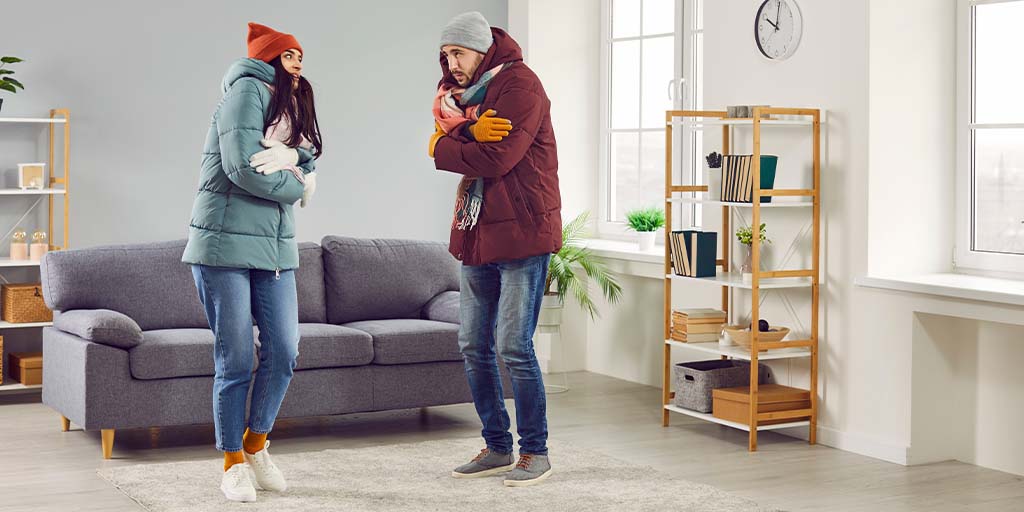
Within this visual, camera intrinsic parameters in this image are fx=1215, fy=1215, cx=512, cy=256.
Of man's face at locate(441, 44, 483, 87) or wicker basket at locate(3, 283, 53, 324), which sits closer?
man's face at locate(441, 44, 483, 87)

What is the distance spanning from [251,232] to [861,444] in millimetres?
2540

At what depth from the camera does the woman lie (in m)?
3.73

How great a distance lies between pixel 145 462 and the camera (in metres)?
4.52

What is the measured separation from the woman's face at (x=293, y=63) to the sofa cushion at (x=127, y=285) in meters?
1.64

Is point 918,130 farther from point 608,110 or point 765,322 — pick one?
point 608,110

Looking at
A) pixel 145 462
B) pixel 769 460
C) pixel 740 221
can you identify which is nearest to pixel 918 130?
pixel 740 221

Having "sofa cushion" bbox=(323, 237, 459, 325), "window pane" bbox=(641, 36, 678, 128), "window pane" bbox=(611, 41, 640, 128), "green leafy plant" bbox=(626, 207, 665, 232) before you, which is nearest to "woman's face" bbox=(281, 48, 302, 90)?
"sofa cushion" bbox=(323, 237, 459, 325)

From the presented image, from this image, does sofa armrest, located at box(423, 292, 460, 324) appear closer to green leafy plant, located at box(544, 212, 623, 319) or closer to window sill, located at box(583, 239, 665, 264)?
green leafy plant, located at box(544, 212, 623, 319)

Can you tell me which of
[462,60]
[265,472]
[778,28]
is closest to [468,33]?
[462,60]

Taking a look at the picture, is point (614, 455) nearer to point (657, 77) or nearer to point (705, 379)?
point (705, 379)

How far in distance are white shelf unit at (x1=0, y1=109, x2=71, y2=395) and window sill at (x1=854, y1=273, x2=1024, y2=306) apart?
12.3 feet

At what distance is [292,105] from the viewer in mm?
3846

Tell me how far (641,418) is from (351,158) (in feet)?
8.13

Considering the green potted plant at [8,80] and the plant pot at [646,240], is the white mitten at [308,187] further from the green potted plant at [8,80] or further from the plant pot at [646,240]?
the plant pot at [646,240]
